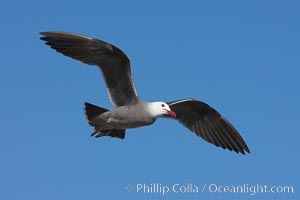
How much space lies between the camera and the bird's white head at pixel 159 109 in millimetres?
11916

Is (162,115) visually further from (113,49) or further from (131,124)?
(113,49)

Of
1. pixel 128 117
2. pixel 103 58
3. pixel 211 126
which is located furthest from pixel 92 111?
pixel 211 126

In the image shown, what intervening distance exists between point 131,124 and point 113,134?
1.14 m

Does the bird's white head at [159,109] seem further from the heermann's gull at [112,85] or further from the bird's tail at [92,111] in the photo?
the bird's tail at [92,111]

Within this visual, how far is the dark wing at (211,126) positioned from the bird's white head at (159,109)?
140cm

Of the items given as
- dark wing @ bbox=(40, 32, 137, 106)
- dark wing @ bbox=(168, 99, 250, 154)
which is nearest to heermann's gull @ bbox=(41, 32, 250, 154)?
dark wing @ bbox=(40, 32, 137, 106)

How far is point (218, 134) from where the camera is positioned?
13.9 m

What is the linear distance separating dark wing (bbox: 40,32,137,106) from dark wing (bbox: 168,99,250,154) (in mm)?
1889

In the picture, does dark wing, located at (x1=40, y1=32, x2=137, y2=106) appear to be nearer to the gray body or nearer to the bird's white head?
the gray body

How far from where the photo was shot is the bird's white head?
1192 cm

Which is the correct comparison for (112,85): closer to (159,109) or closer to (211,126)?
(159,109)

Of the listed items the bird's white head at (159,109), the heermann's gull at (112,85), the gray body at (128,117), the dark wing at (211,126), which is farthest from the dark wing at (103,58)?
the dark wing at (211,126)

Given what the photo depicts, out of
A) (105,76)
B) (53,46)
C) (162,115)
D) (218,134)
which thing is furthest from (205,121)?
(53,46)

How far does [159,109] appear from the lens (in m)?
12.0
